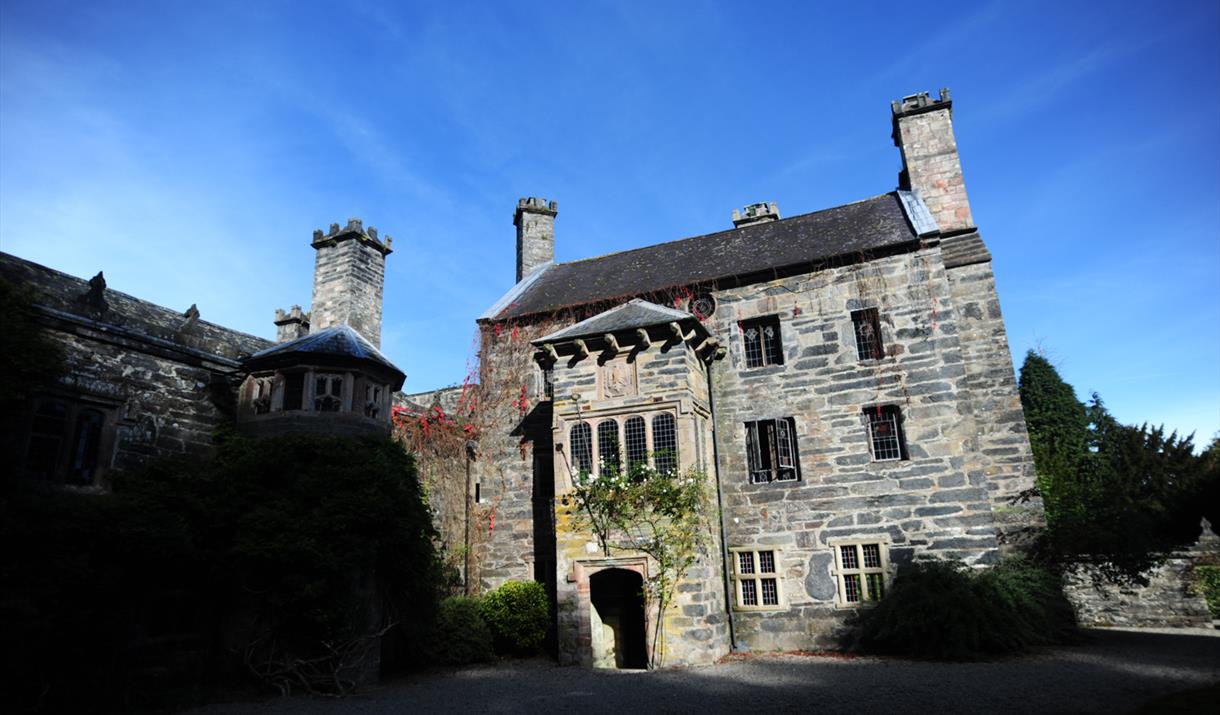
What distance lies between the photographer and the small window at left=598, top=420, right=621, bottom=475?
1512cm

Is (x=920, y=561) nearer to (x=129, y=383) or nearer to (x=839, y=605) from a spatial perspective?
(x=839, y=605)

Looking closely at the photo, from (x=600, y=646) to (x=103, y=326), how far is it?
11.1 m

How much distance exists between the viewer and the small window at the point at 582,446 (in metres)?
15.4

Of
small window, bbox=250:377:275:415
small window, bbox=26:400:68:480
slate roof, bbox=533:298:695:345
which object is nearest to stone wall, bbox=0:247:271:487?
small window, bbox=26:400:68:480

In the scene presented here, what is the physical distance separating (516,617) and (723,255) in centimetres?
1063

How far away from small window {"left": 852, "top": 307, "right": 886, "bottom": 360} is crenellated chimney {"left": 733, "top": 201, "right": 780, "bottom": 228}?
18.9ft

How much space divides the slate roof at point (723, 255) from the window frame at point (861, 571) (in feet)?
21.4

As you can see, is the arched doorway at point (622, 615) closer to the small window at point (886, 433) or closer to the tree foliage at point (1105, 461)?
the small window at point (886, 433)

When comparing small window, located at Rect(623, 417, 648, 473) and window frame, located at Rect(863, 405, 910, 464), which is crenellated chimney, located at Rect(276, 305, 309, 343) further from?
window frame, located at Rect(863, 405, 910, 464)

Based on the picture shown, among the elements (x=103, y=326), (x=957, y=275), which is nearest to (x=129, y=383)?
(x=103, y=326)

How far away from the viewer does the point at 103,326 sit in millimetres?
12195

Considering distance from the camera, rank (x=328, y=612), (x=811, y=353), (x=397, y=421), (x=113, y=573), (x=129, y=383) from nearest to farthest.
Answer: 1. (x=113, y=573)
2. (x=328, y=612)
3. (x=129, y=383)
4. (x=811, y=353)
5. (x=397, y=421)

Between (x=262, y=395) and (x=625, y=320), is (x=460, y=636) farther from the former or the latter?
(x=625, y=320)

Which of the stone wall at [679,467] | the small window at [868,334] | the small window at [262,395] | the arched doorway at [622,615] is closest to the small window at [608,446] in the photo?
the stone wall at [679,467]
